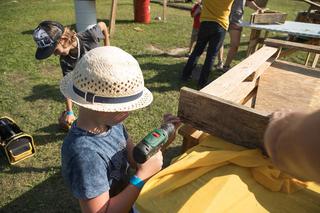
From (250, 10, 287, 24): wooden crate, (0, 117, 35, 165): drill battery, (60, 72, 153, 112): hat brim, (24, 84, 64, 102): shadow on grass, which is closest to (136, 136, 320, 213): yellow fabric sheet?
(60, 72, 153, 112): hat brim

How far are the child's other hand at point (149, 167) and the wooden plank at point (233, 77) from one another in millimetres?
594

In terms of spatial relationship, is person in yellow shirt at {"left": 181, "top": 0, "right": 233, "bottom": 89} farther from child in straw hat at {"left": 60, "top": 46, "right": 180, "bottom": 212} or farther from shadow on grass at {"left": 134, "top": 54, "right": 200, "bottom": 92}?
child in straw hat at {"left": 60, "top": 46, "right": 180, "bottom": 212}

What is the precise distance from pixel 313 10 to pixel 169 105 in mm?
7688

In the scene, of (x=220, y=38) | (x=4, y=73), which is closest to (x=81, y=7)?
(x=4, y=73)

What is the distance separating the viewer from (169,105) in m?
5.24

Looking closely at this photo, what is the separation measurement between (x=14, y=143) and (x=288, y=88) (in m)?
3.15

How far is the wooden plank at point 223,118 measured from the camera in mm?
1631

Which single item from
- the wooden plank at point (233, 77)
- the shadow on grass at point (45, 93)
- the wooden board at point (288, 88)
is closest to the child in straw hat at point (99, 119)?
the wooden plank at point (233, 77)

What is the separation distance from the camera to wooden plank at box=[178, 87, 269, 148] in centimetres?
163

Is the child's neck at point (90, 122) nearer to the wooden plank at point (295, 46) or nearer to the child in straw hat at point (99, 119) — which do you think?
the child in straw hat at point (99, 119)

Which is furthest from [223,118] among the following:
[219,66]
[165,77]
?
[219,66]

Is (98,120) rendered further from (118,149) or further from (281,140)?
(281,140)

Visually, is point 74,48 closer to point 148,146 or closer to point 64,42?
point 64,42

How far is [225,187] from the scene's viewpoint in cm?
148
